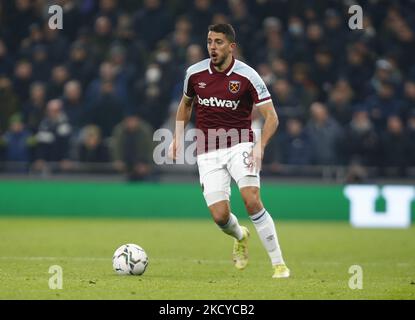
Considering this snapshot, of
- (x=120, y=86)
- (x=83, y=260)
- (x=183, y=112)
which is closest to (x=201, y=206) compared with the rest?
(x=120, y=86)

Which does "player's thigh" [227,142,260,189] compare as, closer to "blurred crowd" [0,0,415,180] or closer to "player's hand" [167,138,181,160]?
"player's hand" [167,138,181,160]

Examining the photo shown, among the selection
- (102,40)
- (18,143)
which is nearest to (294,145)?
(102,40)

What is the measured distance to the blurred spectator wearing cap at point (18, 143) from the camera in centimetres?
1923

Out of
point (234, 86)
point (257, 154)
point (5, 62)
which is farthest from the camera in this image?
point (5, 62)

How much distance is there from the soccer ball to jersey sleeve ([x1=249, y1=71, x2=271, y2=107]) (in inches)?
73.6

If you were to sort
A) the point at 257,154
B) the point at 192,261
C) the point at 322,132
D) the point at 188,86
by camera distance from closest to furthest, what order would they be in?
the point at 257,154 → the point at 188,86 → the point at 192,261 → the point at 322,132

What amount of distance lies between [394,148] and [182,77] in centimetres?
407

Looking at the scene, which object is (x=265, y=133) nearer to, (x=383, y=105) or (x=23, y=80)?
(x=383, y=105)

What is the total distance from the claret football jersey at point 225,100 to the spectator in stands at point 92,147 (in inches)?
339

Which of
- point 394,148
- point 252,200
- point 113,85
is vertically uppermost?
point 113,85

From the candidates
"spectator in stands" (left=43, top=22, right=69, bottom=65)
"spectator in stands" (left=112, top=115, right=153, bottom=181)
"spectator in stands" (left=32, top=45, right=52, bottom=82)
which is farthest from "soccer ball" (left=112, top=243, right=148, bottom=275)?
A: "spectator in stands" (left=43, top=22, right=69, bottom=65)

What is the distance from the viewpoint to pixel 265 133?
33.3ft

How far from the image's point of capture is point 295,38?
65.5ft

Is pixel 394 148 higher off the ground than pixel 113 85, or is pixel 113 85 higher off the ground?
pixel 113 85
